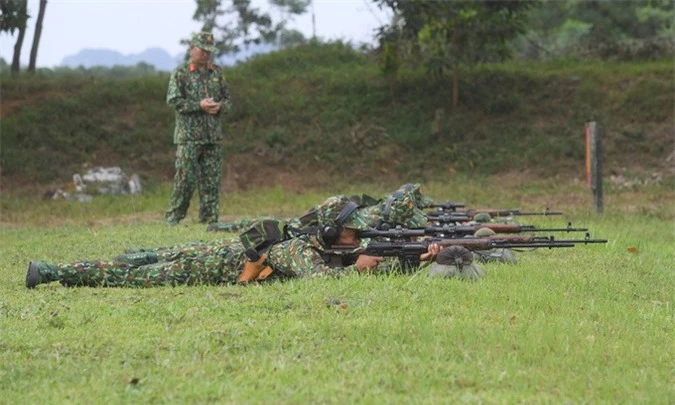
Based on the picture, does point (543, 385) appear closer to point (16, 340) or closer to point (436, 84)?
point (16, 340)

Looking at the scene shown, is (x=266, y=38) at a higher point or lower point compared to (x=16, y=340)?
higher

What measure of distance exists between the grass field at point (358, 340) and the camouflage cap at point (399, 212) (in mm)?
921

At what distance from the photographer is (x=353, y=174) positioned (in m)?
20.3

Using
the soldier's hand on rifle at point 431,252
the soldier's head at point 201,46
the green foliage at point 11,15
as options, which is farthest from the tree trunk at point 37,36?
the soldier's hand on rifle at point 431,252

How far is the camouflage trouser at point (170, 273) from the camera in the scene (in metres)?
7.43

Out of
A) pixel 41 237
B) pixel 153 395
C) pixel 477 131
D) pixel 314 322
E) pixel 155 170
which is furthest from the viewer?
pixel 477 131

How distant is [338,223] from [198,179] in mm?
5474

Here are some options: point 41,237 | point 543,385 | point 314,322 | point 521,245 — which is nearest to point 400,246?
point 521,245

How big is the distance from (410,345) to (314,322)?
62cm

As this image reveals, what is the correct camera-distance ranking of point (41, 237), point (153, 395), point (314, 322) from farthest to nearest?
point (41, 237), point (314, 322), point (153, 395)

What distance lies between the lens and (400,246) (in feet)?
23.8

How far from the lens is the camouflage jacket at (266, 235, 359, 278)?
7.13 m

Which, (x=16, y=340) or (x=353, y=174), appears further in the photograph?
(x=353, y=174)

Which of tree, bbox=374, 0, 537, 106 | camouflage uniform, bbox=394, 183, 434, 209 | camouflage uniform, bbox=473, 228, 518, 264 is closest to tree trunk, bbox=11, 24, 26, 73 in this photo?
tree, bbox=374, 0, 537, 106
